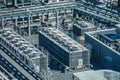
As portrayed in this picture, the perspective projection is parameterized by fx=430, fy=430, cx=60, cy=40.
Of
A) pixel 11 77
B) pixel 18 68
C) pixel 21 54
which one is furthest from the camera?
pixel 21 54

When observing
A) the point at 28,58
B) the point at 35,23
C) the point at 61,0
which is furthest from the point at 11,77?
the point at 61,0

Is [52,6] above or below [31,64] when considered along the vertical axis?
above

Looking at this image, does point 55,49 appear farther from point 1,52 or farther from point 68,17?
point 68,17

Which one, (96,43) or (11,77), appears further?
(96,43)

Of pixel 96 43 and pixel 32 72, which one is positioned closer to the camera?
pixel 32 72

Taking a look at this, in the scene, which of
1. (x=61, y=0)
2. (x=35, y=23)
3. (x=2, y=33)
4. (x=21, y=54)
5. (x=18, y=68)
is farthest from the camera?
(x=61, y=0)

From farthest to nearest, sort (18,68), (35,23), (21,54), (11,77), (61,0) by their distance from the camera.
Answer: (61,0) → (35,23) → (21,54) → (18,68) → (11,77)

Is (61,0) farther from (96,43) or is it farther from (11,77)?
(11,77)

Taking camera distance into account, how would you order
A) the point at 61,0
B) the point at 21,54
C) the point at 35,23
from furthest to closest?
the point at 61,0 < the point at 35,23 < the point at 21,54

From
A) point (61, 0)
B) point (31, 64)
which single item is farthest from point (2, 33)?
point (61, 0)
